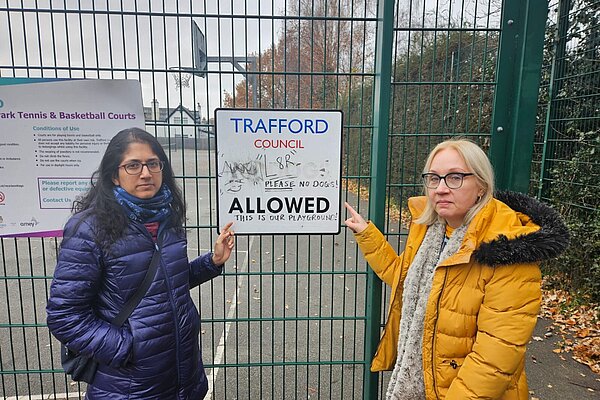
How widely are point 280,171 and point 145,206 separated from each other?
2.66ft

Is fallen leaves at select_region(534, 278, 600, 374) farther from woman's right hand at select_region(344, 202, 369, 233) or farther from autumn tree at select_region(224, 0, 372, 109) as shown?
autumn tree at select_region(224, 0, 372, 109)

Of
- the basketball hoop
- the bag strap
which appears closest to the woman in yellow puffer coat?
the bag strap

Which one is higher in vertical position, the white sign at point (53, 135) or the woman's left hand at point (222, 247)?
the white sign at point (53, 135)

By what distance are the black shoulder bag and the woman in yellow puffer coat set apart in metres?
1.21

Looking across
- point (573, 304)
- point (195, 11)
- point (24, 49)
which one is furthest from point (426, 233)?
point (573, 304)

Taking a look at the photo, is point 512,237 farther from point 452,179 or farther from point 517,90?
point 517,90

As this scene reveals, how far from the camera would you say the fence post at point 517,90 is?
7.55ft

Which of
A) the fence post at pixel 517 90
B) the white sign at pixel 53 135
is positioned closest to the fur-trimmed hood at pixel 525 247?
the fence post at pixel 517 90

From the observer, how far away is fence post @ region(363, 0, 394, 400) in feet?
7.63

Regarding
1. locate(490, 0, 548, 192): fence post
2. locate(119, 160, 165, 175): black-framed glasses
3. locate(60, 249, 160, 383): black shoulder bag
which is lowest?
locate(60, 249, 160, 383): black shoulder bag

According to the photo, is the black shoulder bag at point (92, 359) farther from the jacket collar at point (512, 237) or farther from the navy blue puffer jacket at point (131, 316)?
the jacket collar at point (512, 237)

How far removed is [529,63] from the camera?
7.62 ft

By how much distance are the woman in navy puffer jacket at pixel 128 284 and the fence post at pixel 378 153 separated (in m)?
1.16

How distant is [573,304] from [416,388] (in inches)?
172
